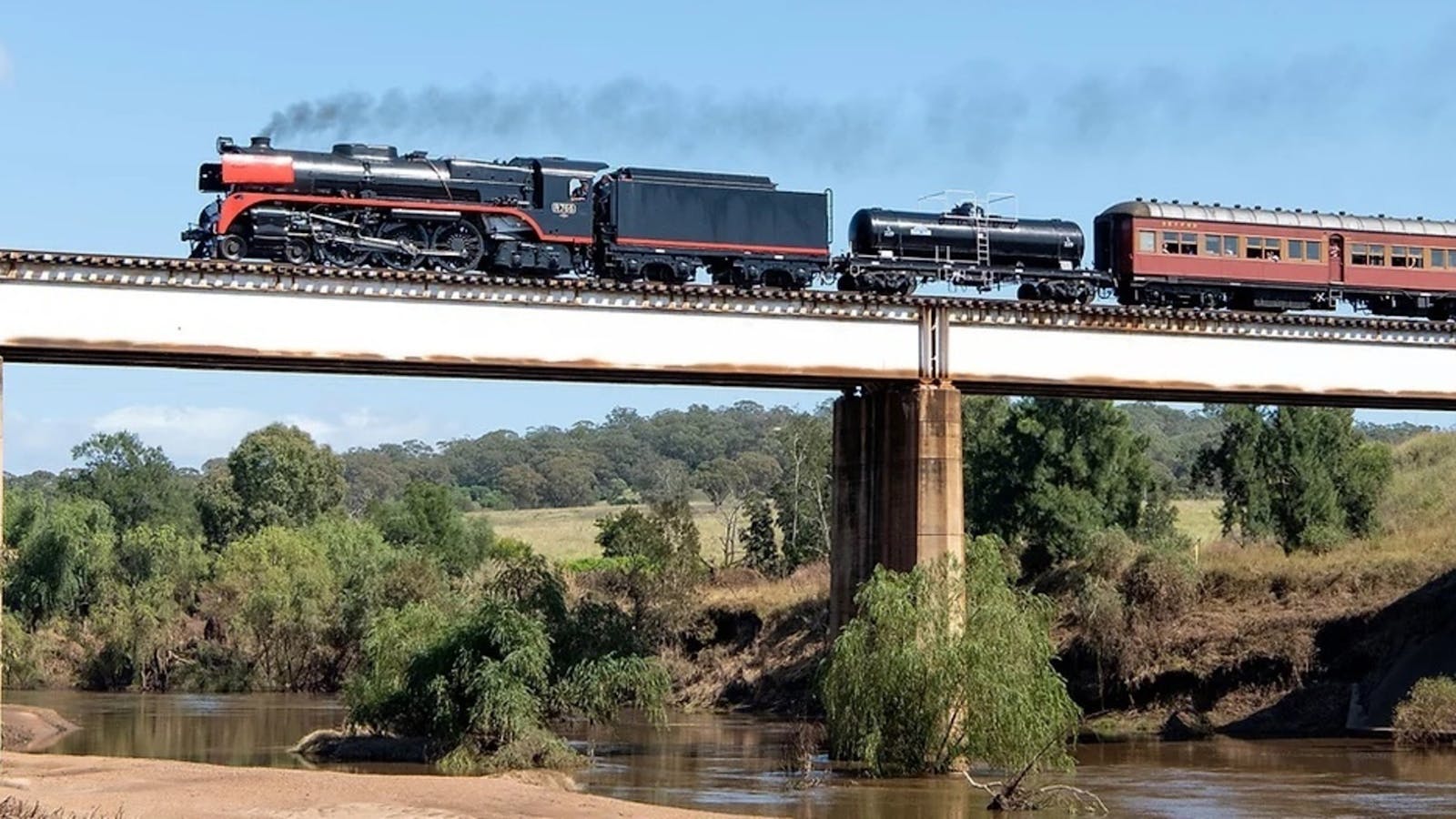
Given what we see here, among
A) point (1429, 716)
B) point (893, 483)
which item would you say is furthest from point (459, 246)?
point (1429, 716)

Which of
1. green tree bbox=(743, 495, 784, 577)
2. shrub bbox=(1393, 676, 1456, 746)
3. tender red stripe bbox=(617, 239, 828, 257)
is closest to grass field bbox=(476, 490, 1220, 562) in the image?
green tree bbox=(743, 495, 784, 577)

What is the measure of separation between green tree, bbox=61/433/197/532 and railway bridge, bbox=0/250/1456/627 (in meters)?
89.8

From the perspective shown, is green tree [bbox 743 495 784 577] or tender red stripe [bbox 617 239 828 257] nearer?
tender red stripe [bbox 617 239 828 257]

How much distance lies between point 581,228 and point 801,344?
6.34 m

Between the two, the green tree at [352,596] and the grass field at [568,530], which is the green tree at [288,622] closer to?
the green tree at [352,596]

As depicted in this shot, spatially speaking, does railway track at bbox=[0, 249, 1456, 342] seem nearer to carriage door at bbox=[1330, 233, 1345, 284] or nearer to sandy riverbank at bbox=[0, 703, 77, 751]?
carriage door at bbox=[1330, 233, 1345, 284]

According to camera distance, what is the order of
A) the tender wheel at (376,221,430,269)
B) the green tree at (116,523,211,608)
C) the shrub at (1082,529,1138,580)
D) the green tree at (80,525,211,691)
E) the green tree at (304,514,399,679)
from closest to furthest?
the tender wheel at (376,221,430,269) → the shrub at (1082,529,1138,580) → the green tree at (304,514,399,679) → the green tree at (80,525,211,691) → the green tree at (116,523,211,608)

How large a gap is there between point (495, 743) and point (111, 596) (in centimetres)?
5305

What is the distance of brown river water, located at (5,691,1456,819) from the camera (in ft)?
128

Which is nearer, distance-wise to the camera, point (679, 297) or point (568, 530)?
point (679, 297)

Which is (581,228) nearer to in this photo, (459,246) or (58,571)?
(459,246)

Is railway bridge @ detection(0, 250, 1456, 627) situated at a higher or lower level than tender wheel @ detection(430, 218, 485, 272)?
lower

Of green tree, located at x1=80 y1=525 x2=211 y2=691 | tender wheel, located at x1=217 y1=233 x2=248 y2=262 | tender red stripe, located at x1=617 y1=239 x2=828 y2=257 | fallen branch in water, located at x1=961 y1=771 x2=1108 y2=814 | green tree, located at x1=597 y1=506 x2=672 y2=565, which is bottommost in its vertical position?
fallen branch in water, located at x1=961 y1=771 x2=1108 y2=814

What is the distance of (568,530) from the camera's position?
556 feet
